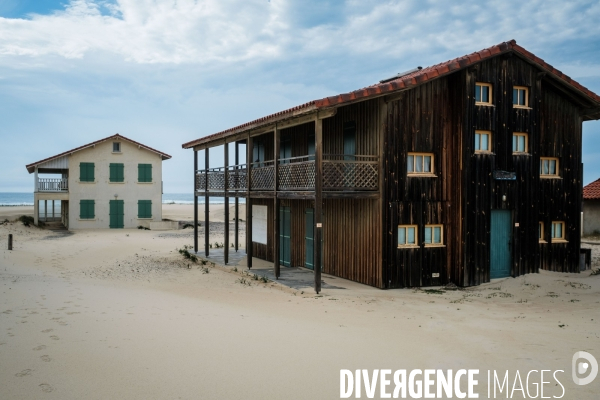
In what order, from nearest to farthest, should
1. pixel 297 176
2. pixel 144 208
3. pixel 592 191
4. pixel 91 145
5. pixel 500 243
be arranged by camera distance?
1. pixel 297 176
2. pixel 500 243
3. pixel 592 191
4. pixel 91 145
5. pixel 144 208

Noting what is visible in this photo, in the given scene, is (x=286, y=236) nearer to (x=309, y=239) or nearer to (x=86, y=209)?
(x=309, y=239)

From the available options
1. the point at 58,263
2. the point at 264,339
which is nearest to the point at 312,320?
the point at 264,339

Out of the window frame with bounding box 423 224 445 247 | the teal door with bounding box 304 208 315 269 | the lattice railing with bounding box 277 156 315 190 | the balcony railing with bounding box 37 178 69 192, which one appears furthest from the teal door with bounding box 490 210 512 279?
the balcony railing with bounding box 37 178 69 192

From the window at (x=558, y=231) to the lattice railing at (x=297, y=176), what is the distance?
8958mm

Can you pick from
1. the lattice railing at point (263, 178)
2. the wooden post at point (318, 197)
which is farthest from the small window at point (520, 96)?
the lattice railing at point (263, 178)

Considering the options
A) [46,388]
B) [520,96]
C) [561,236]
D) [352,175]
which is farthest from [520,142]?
[46,388]

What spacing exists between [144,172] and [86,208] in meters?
4.67

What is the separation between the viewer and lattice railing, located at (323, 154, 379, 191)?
1417 centimetres

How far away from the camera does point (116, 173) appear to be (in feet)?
121

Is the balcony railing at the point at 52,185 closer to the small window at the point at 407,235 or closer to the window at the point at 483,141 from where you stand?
the small window at the point at 407,235

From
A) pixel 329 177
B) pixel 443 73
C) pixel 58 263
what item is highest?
pixel 443 73

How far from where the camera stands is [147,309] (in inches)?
417

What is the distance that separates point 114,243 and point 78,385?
886 inches

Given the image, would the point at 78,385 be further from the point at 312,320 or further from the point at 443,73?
the point at 443,73
